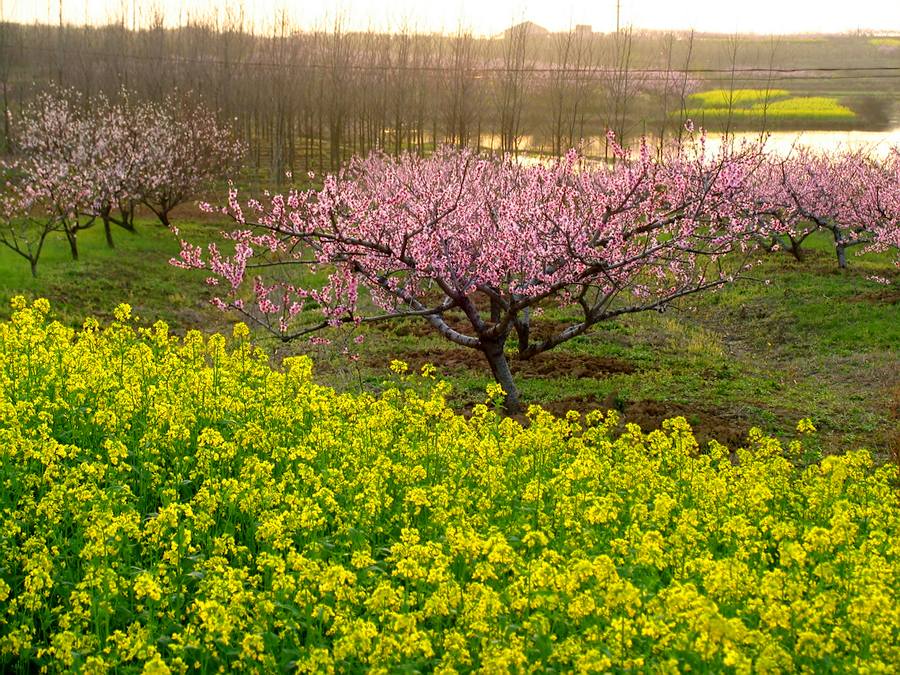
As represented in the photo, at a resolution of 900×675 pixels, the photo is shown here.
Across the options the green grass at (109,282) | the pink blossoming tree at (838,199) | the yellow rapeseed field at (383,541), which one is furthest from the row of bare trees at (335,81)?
the yellow rapeseed field at (383,541)

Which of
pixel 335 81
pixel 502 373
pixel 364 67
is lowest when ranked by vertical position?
pixel 502 373

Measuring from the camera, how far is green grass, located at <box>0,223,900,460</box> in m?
14.0

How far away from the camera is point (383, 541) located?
727 cm

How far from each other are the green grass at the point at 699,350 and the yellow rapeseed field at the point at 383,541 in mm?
4401

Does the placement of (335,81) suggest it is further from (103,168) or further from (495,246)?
(495,246)

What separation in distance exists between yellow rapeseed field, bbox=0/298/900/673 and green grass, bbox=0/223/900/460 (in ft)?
14.4

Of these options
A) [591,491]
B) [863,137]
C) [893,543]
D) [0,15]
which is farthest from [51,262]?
[863,137]

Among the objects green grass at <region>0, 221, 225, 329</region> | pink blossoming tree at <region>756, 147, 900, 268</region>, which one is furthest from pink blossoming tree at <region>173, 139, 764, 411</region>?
pink blossoming tree at <region>756, 147, 900, 268</region>

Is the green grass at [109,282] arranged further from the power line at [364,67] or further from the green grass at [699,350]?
the power line at [364,67]

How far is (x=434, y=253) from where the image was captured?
43.2ft

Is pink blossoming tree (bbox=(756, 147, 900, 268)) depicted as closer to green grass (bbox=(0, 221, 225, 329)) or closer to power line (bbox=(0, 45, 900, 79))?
power line (bbox=(0, 45, 900, 79))

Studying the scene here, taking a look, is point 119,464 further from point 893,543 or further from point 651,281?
point 651,281

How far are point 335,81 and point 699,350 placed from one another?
103 feet

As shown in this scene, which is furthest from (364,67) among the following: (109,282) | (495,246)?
(495,246)
